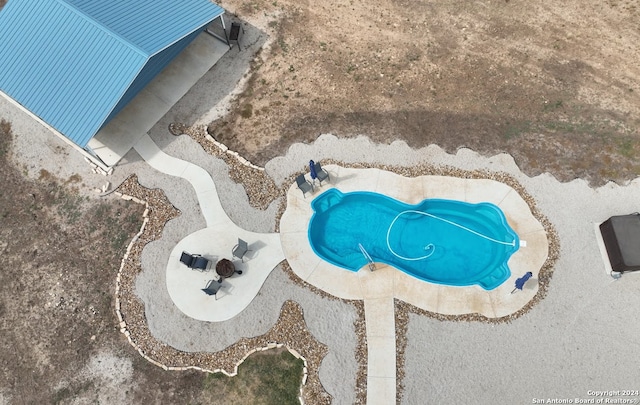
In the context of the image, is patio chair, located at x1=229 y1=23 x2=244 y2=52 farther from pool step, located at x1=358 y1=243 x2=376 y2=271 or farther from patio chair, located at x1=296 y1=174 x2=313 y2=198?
pool step, located at x1=358 y1=243 x2=376 y2=271

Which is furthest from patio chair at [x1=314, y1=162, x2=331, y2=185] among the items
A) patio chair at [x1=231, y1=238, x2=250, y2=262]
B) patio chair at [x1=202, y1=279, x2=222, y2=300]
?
patio chair at [x1=202, y1=279, x2=222, y2=300]

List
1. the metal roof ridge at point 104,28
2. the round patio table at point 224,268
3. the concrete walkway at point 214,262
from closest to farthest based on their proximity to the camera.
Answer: the round patio table at point 224,268 → the concrete walkway at point 214,262 → the metal roof ridge at point 104,28

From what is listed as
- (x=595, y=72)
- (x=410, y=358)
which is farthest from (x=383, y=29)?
(x=410, y=358)

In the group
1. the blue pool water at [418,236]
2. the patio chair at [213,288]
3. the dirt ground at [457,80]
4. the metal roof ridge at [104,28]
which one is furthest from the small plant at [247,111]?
the patio chair at [213,288]

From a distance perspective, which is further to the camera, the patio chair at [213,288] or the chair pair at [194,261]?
the chair pair at [194,261]

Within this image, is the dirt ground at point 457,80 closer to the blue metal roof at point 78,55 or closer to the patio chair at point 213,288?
the blue metal roof at point 78,55

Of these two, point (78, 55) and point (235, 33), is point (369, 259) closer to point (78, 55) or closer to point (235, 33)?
point (235, 33)

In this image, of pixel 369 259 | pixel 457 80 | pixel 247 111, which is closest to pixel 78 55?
pixel 247 111
